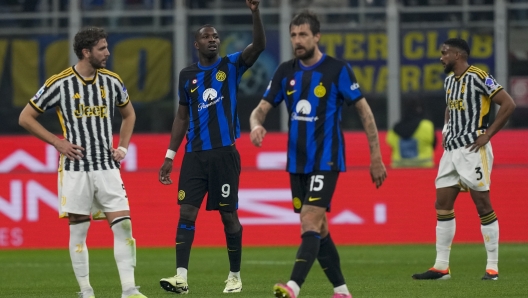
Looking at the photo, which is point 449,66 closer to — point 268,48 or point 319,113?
point 319,113

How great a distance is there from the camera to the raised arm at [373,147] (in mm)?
7250

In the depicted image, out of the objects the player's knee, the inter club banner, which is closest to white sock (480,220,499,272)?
the player's knee

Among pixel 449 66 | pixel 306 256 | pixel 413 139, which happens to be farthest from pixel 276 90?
pixel 413 139

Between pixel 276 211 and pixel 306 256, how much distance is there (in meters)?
8.02

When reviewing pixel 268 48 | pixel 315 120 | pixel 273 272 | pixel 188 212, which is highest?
pixel 268 48

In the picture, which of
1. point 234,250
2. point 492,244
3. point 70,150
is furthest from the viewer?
point 492,244

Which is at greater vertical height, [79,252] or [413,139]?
[413,139]

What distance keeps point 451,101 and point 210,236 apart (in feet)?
19.9

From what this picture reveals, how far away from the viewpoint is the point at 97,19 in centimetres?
2208

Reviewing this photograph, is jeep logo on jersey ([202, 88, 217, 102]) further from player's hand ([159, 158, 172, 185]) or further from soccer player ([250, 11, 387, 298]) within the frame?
soccer player ([250, 11, 387, 298])

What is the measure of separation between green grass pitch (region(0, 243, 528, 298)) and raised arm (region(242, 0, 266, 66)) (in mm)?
2013

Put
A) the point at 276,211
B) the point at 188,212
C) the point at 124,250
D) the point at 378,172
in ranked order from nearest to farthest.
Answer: the point at 378,172
the point at 124,250
the point at 188,212
the point at 276,211

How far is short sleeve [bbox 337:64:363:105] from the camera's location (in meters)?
7.53

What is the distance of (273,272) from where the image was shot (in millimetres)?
11352
